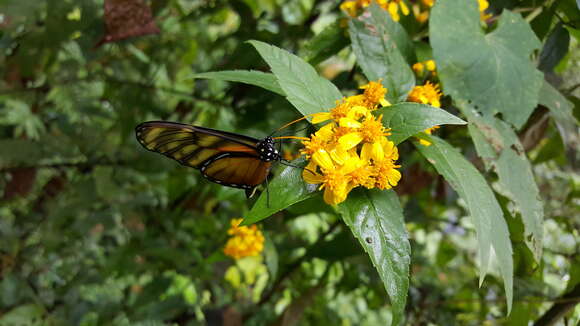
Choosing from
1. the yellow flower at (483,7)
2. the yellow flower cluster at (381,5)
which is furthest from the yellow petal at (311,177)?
the yellow flower at (483,7)

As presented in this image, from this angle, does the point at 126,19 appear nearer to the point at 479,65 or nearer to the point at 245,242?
the point at 245,242

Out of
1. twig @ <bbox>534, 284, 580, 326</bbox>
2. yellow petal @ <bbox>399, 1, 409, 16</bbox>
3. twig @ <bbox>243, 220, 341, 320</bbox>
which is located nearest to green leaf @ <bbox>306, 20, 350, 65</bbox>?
yellow petal @ <bbox>399, 1, 409, 16</bbox>

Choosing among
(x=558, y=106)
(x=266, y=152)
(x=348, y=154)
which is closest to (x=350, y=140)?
(x=348, y=154)

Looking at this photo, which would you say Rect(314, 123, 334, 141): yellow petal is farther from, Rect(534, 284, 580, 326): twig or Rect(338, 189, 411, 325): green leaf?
Rect(534, 284, 580, 326): twig

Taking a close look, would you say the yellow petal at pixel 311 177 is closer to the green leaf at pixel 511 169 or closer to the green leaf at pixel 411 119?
the green leaf at pixel 411 119

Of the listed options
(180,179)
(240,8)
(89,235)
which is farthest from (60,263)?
(240,8)

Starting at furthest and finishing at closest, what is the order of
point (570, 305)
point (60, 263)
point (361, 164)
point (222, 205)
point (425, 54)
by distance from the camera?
point (60, 263) < point (222, 205) < point (570, 305) < point (425, 54) < point (361, 164)

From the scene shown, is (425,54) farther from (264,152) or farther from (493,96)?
(264,152)
